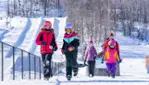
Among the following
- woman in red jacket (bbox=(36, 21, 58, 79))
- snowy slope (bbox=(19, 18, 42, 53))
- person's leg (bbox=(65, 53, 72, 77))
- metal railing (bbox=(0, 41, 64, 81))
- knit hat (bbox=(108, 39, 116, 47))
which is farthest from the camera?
snowy slope (bbox=(19, 18, 42, 53))

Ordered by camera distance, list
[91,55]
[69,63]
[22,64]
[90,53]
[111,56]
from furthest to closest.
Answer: [22,64] < [91,55] < [90,53] < [111,56] < [69,63]

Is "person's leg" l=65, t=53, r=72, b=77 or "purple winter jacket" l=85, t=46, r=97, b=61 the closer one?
"person's leg" l=65, t=53, r=72, b=77

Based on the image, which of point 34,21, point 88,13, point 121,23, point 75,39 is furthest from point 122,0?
point 75,39

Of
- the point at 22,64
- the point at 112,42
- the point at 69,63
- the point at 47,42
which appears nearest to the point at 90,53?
the point at 22,64

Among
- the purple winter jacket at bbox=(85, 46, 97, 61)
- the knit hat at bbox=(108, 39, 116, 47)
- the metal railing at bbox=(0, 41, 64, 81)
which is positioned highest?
the knit hat at bbox=(108, 39, 116, 47)

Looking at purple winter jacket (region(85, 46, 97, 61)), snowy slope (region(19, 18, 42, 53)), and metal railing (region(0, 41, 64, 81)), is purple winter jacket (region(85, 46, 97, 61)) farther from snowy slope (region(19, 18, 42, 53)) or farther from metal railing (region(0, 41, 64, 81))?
snowy slope (region(19, 18, 42, 53))

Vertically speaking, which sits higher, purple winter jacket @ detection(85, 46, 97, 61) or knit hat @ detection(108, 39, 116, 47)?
knit hat @ detection(108, 39, 116, 47)

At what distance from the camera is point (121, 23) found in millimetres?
78375

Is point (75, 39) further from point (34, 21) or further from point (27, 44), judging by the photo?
point (34, 21)

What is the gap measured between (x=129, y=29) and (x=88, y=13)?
2481 cm

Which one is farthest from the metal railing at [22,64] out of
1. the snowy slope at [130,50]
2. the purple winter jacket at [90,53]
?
the snowy slope at [130,50]

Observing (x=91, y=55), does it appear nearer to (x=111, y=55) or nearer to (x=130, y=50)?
(x=111, y=55)

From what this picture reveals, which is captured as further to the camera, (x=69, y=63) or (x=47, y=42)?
(x=69, y=63)

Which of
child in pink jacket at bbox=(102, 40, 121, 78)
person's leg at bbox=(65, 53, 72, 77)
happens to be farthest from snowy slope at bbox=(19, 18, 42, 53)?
person's leg at bbox=(65, 53, 72, 77)
